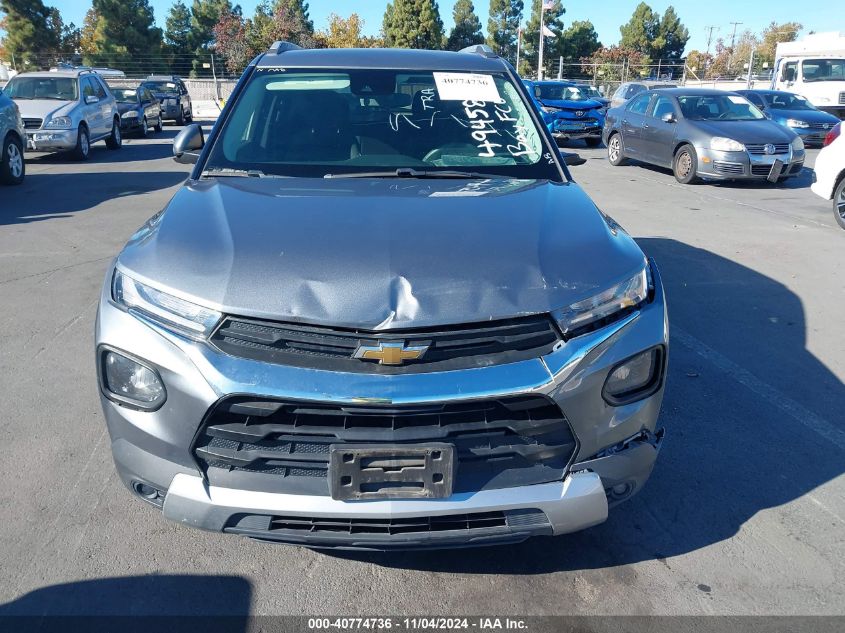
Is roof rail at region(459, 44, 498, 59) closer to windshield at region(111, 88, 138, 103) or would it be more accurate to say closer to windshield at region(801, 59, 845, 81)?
windshield at region(111, 88, 138, 103)

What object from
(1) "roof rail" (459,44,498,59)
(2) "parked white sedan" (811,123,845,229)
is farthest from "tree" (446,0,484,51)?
(1) "roof rail" (459,44,498,59)

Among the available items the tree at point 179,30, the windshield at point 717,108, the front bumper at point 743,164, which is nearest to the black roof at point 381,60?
the front bumper at point 743,164

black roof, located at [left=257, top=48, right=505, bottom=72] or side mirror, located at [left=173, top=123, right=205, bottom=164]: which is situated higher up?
black roof, located at [left=257, top=48, right=505, bottom=72]

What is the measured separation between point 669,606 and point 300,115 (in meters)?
2.89

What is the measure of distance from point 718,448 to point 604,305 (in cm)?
165

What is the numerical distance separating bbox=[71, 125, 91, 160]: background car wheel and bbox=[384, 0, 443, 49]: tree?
5652 cm

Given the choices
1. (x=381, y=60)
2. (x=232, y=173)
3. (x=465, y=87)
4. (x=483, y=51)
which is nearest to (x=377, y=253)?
(x=232, y=173)

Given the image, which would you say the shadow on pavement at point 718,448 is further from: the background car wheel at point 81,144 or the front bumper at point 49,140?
the background car wheel at point 81,144

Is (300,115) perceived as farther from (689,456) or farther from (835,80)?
(835,80)

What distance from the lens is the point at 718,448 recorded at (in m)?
3.47

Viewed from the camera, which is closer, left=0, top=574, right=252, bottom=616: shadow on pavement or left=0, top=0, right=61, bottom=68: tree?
left=0, top=574, right=252, bottom=616: shadow on pavement

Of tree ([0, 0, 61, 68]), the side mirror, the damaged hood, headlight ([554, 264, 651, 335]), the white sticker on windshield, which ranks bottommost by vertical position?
headlight ([554, 264, 651, 335])

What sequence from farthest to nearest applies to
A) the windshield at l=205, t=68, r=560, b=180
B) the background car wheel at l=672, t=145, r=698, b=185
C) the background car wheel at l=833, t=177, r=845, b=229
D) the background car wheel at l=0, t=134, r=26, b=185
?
the background car wheel at l=672, t=145, r=698, b=185 < the background car wheel at l=0, t=134, r=26, b=185 < the background car wheel at l=833, t=177, r=845, b=229 < the windshield at l=205, t=68, r=560, b=180

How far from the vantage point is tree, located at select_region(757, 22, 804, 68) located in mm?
82550
